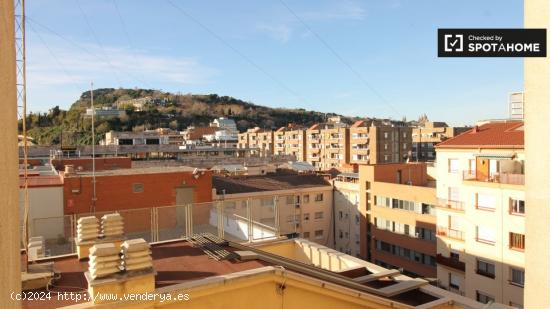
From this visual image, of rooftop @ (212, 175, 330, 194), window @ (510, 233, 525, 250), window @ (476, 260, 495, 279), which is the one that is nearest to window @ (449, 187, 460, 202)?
window @ (476, 260, 495, 279)

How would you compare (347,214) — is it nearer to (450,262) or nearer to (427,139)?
(450,262)

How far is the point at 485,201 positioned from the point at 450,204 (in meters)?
3.03

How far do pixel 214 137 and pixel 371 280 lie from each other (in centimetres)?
8045

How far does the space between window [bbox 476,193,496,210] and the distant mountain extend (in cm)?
5663

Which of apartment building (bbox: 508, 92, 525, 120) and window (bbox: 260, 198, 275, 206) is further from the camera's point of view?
window (bbox: 260, 198, 275, 206)

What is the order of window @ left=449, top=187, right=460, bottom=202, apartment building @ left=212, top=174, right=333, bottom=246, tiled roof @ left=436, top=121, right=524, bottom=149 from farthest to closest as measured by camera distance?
1. apartment building @ left=212, top=174, right=333, bottom=246
2. window @ left=449, top=187, right=460, bottom=202
3. tiled roof @ left=436, top=121, right=524, bottom=149

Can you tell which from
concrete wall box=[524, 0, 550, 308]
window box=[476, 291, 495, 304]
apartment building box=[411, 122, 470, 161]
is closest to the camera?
concrete wall box=[524, 0, 550, 308]

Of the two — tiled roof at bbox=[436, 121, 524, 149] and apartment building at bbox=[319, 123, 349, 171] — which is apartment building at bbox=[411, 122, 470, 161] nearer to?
apartment building at bbox=[319, 123, 349, 171]

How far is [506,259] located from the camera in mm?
19797

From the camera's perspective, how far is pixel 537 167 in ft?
6.80

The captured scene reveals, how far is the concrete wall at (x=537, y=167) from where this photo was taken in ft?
6.72

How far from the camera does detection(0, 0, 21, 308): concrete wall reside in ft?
4.65

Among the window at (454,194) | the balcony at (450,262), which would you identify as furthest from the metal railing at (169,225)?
the window at (454,194)

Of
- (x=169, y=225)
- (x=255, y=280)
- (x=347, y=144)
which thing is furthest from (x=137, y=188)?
(x=347, y=144)
